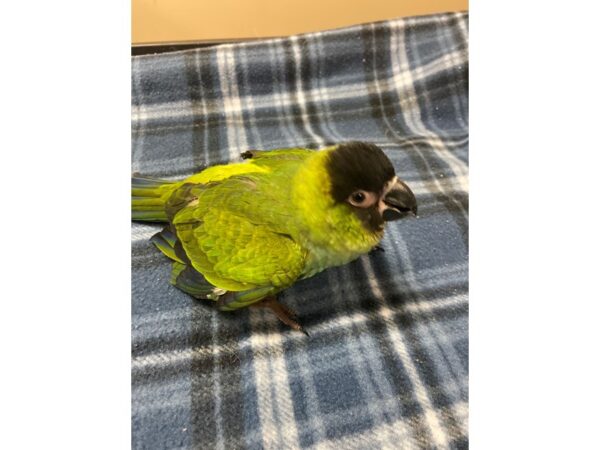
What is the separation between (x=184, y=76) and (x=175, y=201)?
0.52m

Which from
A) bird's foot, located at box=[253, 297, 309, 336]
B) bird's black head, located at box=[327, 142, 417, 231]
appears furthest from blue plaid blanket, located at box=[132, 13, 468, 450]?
bird's black head, located at box=[327, 142, 417, 231]

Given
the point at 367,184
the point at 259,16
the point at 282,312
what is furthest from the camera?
the point at 259,16

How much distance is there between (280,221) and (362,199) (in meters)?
0.12

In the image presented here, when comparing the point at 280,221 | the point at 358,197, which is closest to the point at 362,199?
the point at 358,197

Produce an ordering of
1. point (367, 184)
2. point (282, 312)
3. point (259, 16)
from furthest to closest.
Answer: point (259, 16), point (282, 312), point (367, 184)

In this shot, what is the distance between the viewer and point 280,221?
2.19ft

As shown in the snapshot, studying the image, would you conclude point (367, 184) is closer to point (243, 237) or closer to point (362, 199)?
point (362, 199)

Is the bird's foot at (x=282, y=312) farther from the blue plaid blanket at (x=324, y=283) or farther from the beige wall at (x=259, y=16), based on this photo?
the beige wall at (x=259, y=16)

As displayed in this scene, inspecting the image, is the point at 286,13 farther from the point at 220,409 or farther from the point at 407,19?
the point at 220,409

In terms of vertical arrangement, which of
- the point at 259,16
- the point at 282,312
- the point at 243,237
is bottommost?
the point at 282,312

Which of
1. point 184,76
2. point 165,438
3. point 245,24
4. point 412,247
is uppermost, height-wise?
point 245,24

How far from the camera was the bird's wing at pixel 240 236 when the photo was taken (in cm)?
64
